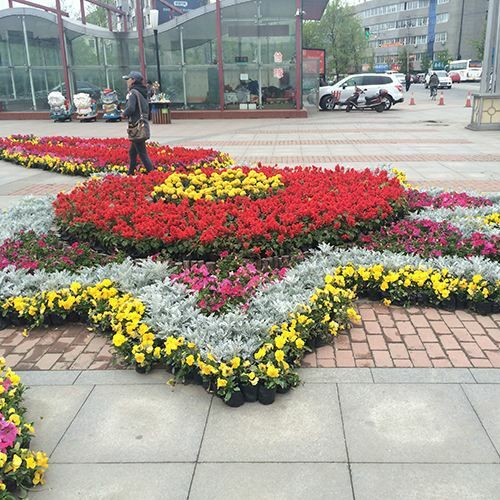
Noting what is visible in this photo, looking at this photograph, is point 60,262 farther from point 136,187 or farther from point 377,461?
point 377,461

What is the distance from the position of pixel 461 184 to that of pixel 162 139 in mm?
9417

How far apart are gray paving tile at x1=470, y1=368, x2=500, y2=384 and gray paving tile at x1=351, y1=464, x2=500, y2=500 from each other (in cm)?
86

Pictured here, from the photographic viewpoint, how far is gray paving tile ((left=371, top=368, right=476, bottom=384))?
11.7ft

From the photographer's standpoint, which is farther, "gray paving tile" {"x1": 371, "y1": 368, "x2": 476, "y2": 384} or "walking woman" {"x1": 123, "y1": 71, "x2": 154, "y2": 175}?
"walking woman" {"x1": 123, "y1": 71, "x2": 154, "y2": 175}

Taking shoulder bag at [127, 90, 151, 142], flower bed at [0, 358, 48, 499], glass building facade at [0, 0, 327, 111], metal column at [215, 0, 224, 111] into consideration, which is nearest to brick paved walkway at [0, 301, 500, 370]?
flower bed at [0, 358, 48, 499]

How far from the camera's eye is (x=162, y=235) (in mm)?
5445

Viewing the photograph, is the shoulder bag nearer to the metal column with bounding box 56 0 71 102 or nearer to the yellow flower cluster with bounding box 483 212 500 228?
the yellow flower cluster with bounding box 483 212 500 228

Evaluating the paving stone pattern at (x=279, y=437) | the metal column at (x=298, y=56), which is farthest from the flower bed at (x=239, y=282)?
the metal column at (x=298, y=56)

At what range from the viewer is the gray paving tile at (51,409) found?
3.10 metres

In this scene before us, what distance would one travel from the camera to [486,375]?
3.62 meters

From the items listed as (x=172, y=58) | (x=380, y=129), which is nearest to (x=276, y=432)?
(x=380, y=129)

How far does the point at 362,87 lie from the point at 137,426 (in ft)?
82.4

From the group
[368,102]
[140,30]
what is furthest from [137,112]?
[368,102]

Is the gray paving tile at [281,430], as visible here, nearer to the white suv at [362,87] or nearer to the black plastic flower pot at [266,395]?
the black plastic flower pot at [266,395]
